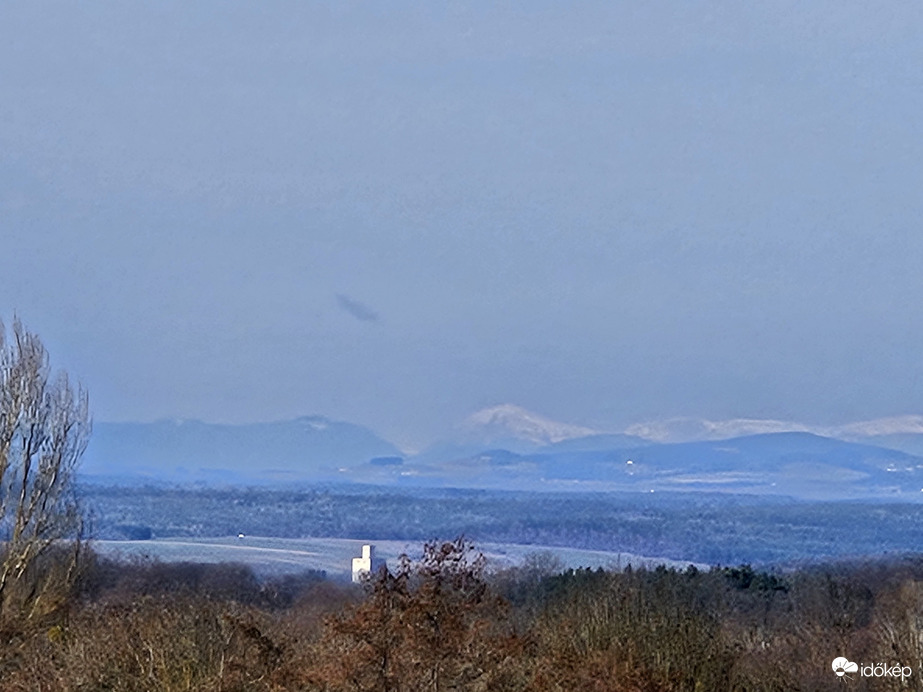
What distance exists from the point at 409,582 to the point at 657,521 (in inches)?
4908

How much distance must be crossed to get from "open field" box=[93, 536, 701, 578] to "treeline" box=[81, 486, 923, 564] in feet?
18.9

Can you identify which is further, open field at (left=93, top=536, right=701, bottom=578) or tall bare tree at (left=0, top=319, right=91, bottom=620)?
open field at (left=93, top=536, right=701, bottom=578)

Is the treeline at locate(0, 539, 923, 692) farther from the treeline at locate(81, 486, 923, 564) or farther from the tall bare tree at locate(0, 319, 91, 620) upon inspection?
the treeline at locate(81, 486, 923, 564)

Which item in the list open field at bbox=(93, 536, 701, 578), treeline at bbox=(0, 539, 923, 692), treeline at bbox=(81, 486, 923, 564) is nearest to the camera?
treeline at bbox=(0, 539, 923, 692)

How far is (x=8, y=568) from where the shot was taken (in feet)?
103

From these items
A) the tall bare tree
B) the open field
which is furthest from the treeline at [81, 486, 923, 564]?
the tall bare tree

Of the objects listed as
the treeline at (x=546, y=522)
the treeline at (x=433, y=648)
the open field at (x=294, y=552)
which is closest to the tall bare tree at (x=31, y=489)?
the treeline at (x=433, y=648)

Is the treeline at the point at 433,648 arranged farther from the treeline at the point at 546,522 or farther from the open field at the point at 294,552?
the treeline at the point at 546,522

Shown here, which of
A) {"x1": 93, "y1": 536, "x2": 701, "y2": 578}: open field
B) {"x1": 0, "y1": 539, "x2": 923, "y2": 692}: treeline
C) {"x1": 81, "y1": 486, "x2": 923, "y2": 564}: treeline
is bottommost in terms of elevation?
{"x1": 0, "y1": 539, "x2": 923, "y2": 692}: treeline

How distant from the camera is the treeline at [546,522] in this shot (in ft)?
404

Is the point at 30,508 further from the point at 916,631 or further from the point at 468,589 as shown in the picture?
the point at 916,631

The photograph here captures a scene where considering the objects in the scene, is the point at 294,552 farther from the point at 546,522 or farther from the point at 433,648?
the point at 433,648

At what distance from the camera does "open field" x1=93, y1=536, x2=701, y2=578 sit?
3386 inches

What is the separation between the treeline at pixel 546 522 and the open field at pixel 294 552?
5753mm
